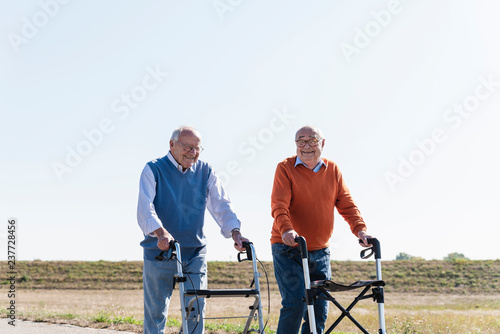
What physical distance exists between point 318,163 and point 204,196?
0.96 metres

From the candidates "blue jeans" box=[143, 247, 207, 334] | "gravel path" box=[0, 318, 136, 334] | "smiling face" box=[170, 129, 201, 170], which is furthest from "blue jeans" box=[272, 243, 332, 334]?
"gravel path" box=[0, 318, 136, 334]

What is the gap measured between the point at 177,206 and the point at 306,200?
1.00 m

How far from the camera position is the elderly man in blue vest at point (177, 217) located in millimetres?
4262

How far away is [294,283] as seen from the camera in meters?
4.38

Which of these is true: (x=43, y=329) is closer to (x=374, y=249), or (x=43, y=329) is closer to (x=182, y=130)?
(x=182, y=130)

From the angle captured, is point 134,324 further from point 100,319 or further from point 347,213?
point 347,213

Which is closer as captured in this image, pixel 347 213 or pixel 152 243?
pixel 152 243

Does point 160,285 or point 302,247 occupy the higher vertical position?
point 302,247

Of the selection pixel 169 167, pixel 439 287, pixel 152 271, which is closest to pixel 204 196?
pixel 169 167

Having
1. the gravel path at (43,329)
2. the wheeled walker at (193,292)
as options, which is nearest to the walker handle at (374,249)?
the wheeled walker at (193,292)

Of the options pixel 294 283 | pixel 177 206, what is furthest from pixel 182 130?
pixel 294 283

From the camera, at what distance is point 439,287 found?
108 ft

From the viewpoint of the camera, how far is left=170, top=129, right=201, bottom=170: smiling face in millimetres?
4328

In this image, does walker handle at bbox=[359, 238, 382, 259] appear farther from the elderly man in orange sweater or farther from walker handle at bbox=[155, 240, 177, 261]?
walker handle at bbox=[155, 240, 177, 261]
